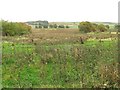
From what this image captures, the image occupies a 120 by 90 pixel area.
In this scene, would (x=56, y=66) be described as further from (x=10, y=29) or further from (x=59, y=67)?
(x=10, y=29)

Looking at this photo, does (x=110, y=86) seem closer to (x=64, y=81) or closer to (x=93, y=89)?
(x=93, y=89)

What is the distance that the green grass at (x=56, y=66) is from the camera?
10359 mm

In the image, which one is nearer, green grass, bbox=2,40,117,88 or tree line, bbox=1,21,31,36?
green grass, bbox=2,40,117,88

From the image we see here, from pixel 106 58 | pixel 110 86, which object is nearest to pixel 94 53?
pixel 106 58

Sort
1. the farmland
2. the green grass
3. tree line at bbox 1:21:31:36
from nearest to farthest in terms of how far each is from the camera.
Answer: the farmland
the green grass
tree line at bbox 1:21:31:36

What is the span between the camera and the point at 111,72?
923cm

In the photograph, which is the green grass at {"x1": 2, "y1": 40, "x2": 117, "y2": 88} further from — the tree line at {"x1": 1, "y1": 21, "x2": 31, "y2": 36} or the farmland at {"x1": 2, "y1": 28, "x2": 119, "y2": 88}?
the tree line at {"x1": 1, "y1": 21, "x2": 31, "y2": 36}

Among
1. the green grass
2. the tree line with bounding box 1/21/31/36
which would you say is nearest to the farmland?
the green grass

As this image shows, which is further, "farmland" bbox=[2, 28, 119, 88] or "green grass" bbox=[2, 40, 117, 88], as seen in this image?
"green grass" bbox=[2, 40, 117, 88]

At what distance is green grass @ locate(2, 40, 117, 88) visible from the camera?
34.0 ft

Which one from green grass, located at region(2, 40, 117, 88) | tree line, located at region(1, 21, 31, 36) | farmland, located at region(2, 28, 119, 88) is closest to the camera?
farmland, located at region(2, 28, 119, 88)

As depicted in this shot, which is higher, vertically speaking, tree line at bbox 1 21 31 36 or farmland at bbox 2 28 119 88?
tree line at bbox 1 21 31 36

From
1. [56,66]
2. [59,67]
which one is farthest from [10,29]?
[59,67]

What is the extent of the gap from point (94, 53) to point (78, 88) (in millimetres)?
5398
